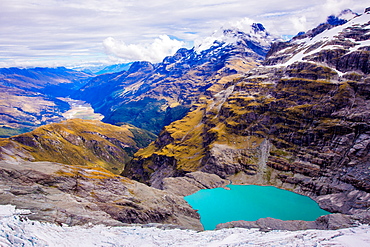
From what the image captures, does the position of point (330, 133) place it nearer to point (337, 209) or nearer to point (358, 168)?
point (358, 168)

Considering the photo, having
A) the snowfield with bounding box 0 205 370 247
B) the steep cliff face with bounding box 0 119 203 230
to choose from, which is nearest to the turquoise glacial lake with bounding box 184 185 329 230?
the steep cliff face with bounding box 0 119 203 230

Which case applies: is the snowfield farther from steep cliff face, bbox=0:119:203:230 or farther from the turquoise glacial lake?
the turquoise glacial lake

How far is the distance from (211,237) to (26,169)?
74679mm

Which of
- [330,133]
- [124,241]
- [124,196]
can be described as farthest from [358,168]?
[124,241]

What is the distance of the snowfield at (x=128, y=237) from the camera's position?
55.4 metres

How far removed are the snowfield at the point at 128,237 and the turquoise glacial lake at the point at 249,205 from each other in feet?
163

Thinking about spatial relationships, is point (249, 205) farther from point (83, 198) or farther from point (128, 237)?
point (128, 237)

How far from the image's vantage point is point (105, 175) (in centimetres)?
12862

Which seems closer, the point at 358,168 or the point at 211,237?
the point at 211,237

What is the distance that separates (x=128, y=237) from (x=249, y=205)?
10070 centimetres

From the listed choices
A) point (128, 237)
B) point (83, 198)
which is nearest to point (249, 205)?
point (83, 198)

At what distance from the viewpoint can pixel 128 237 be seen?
7588 cm

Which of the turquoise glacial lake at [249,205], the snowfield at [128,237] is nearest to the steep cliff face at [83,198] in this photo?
the snowfield at [128,237]

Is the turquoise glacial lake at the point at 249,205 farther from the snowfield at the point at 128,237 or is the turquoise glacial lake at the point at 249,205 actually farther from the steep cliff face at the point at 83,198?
the snowfield at the point at 128,237
